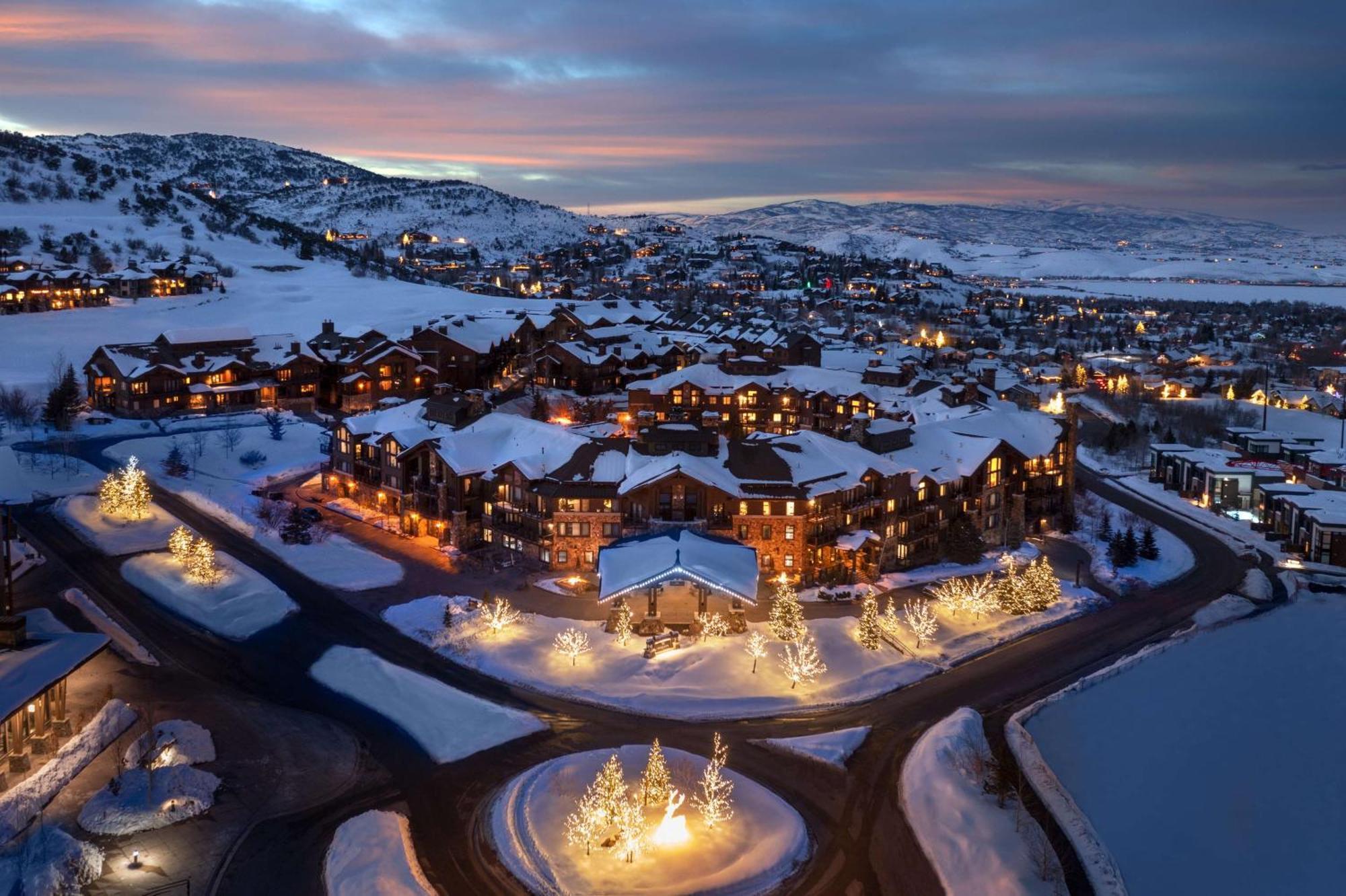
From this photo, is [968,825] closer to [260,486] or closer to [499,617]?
[499,617]

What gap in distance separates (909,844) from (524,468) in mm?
25846

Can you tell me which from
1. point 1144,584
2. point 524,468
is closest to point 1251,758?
point 1144,584

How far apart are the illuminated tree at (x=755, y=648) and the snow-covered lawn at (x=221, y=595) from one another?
676 inches

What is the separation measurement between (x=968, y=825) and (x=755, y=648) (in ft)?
33.5

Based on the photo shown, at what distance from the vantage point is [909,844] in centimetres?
2461

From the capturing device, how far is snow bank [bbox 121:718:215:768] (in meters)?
26.6

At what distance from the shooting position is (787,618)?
3603cm

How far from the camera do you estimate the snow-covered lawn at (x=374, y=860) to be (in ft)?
71.9

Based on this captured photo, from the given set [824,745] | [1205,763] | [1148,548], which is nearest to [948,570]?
[1148,548]

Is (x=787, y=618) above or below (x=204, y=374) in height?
below

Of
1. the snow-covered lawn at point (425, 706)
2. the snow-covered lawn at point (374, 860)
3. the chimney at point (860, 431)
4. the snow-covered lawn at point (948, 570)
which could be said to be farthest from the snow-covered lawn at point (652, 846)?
the chimney at point (860, 431)

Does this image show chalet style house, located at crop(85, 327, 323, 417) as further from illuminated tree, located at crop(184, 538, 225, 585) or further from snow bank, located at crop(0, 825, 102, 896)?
snow bank, located at crop(0, 825, 102, 896)

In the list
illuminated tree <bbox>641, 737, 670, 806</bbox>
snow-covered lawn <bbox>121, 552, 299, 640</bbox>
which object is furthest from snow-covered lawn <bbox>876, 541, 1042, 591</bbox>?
snow-covered lawn <bbox>121, 552, 299, 640</bbox>

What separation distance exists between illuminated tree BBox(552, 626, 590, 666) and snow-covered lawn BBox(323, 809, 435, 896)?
33.3 feet
